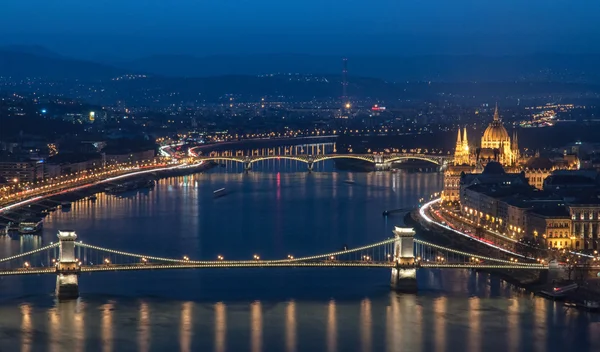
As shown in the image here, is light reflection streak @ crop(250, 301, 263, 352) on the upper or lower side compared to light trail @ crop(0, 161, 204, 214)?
lower

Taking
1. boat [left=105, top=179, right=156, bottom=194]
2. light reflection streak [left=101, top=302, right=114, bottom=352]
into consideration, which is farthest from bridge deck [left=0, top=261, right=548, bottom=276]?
boat [left=105, top=179, right=156, bottom=194]

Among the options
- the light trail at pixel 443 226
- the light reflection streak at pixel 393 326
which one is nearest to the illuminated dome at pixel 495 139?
the light trail at pixel 443 226

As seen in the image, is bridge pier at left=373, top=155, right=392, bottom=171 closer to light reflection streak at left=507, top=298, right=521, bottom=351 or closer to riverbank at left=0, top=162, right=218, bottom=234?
riverbank at left=0, top=162, right=218, bottom=234

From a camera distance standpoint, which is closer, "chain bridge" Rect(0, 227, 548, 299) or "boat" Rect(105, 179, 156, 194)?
"chain bridge" Rect(0, 227, 548, 299)

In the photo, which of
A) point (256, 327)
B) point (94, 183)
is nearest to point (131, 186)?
point (94, 183)

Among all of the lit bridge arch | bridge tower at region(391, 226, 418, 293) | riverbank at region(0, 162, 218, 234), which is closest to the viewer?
bridge tower at region(391, 226, 418, 293)
